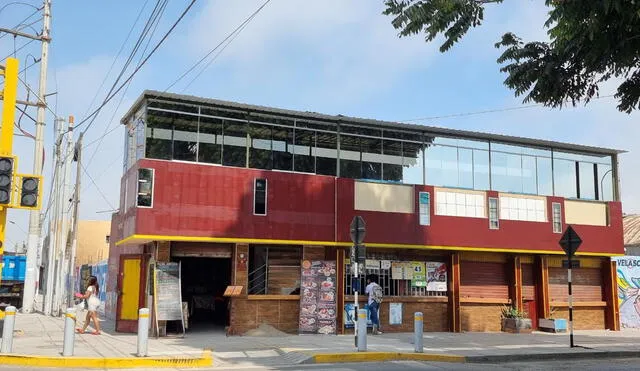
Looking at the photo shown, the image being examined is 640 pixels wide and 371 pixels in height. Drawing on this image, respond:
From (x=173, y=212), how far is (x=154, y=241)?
3.72ft

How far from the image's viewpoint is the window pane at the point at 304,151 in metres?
19.9

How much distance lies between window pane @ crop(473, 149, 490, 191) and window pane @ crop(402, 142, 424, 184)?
81.8 inches

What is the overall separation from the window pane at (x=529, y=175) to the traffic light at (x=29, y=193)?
16129 millimetres

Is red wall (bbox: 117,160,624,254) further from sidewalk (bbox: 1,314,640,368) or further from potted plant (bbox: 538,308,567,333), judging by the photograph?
sidewalk (bbox: 1,314,640,368)

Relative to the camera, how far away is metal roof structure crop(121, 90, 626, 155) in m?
18.5

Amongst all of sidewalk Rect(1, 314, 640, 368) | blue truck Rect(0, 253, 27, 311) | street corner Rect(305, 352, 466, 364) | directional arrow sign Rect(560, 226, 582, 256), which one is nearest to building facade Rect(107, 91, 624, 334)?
sidewalk Rect(1, 314, 640, 368)

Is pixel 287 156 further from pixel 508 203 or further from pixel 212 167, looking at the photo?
pixel 508 203

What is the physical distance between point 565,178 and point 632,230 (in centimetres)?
1823

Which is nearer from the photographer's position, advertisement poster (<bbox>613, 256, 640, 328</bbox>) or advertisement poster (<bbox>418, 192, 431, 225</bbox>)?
advertisement poster (<bbox>418, 192, 431, 225</bbox>)

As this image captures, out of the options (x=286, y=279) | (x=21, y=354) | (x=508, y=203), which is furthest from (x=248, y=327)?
(x=508, y=203)

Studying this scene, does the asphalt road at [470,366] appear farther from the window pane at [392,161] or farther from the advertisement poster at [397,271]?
the window pane at [392,161]

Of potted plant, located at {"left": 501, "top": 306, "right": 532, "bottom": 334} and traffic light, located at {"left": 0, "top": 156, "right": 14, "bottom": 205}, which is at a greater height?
traffic light, located at {"left": 0, "top": 156, "right": 14, "bottom": 205}

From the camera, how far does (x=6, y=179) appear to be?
13039mm

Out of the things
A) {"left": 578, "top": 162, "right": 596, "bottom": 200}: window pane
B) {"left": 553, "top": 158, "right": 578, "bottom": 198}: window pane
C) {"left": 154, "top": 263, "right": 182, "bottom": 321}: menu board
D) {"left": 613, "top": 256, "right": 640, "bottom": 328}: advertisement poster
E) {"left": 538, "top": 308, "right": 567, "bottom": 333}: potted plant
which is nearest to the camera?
{"left": 154, "top": 263, "right": 182, "bottom": 321}: menu board
